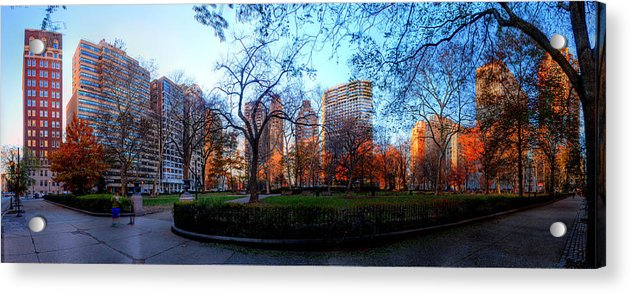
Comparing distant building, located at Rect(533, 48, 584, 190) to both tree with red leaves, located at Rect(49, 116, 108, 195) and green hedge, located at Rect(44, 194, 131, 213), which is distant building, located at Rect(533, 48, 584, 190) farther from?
tree with red leaves, located at Rect(49, 116, 108, 195)

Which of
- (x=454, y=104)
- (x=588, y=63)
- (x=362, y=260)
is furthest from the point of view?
(x=454, y=104)

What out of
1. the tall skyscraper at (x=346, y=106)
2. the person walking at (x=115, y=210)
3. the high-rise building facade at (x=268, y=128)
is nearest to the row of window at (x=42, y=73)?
the person walking at (x=115, y=210)

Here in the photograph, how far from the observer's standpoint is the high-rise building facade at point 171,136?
94.0 inches

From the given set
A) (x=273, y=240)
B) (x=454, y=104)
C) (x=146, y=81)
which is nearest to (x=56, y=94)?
(x=146, y=81)

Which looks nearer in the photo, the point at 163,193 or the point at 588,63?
the point at 588,63

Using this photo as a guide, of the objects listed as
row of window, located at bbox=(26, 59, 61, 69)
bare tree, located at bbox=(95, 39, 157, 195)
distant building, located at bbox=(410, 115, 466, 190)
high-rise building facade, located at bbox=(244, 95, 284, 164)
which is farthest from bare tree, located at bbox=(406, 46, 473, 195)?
row of window, located at bbox=(26, 59, 61, 69)

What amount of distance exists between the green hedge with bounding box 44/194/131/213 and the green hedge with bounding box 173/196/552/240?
A: 0.54m

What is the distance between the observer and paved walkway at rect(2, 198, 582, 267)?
2123 mm

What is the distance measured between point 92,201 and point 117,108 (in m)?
1.06

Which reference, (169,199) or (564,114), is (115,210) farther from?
(564,114)

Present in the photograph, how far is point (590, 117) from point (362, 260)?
2.46 meters

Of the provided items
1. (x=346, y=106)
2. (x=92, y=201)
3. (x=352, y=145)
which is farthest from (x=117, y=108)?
(x=352, y=145)

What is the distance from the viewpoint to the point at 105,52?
2346mm

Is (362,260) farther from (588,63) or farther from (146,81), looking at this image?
Answer: (146,81)
